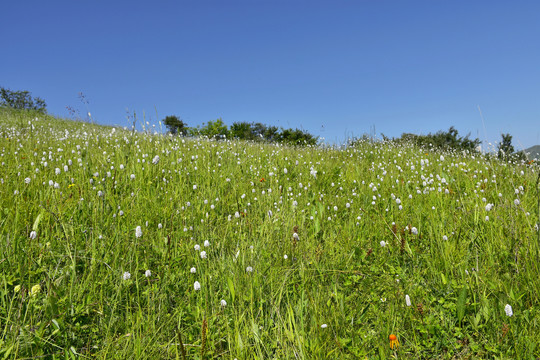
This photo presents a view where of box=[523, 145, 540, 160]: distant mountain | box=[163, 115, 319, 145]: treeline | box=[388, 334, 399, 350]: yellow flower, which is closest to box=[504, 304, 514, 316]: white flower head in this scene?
box=[388, 334, 399, 350]: yellow flower

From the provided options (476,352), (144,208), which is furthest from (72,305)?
(476,352)

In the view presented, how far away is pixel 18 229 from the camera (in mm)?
2979

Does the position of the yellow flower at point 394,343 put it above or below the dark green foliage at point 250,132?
below

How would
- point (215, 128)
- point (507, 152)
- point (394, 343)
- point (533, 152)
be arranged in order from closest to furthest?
point (394, 343), point (507, 152), point (533, 152), point (215, 128)

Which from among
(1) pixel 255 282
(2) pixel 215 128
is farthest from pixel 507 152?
(2) pixel 215 128

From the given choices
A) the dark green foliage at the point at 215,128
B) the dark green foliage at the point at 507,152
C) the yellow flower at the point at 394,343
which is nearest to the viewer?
the yellow flower at the point at 394,343

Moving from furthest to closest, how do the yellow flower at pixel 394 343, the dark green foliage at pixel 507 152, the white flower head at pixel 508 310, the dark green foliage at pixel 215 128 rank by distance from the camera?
the dark green foliage at pixel 215 128, the dark green foliage at pixel 507 152, the white flower head at pixel 508 310, the yellow flower at pixel 394 343

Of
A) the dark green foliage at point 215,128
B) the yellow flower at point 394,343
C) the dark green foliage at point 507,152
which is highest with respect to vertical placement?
the dark green foliage at point 215,128

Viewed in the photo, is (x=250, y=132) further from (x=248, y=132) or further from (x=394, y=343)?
(x=394, y=343)

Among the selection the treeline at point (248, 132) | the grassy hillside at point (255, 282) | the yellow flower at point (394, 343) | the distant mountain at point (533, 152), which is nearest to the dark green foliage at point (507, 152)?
the distant mountain at point (533, 152)

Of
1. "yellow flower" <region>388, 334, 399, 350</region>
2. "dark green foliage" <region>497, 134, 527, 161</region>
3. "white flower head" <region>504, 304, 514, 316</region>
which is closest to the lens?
"yellow flower" <region>388, 334, 399, 350</region>

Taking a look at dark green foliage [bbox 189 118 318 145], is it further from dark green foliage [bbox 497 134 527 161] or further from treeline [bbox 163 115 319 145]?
dark green foliage [bbox 497 134 527 161]

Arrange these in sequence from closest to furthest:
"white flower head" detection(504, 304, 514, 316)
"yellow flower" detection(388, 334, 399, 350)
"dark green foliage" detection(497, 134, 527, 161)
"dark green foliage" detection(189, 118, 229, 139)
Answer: "yellow flower" detection(388, 334, 399, 350) < "white flower head" detection(504, 304, 514, 316) < "dark green foliage" detection(497, 134, 527, 161) < "dark green foliage" detection(189, 118, 229, 139)

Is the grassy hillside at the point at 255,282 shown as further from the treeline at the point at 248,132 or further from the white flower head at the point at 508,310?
the treeline at the point at 248,132
